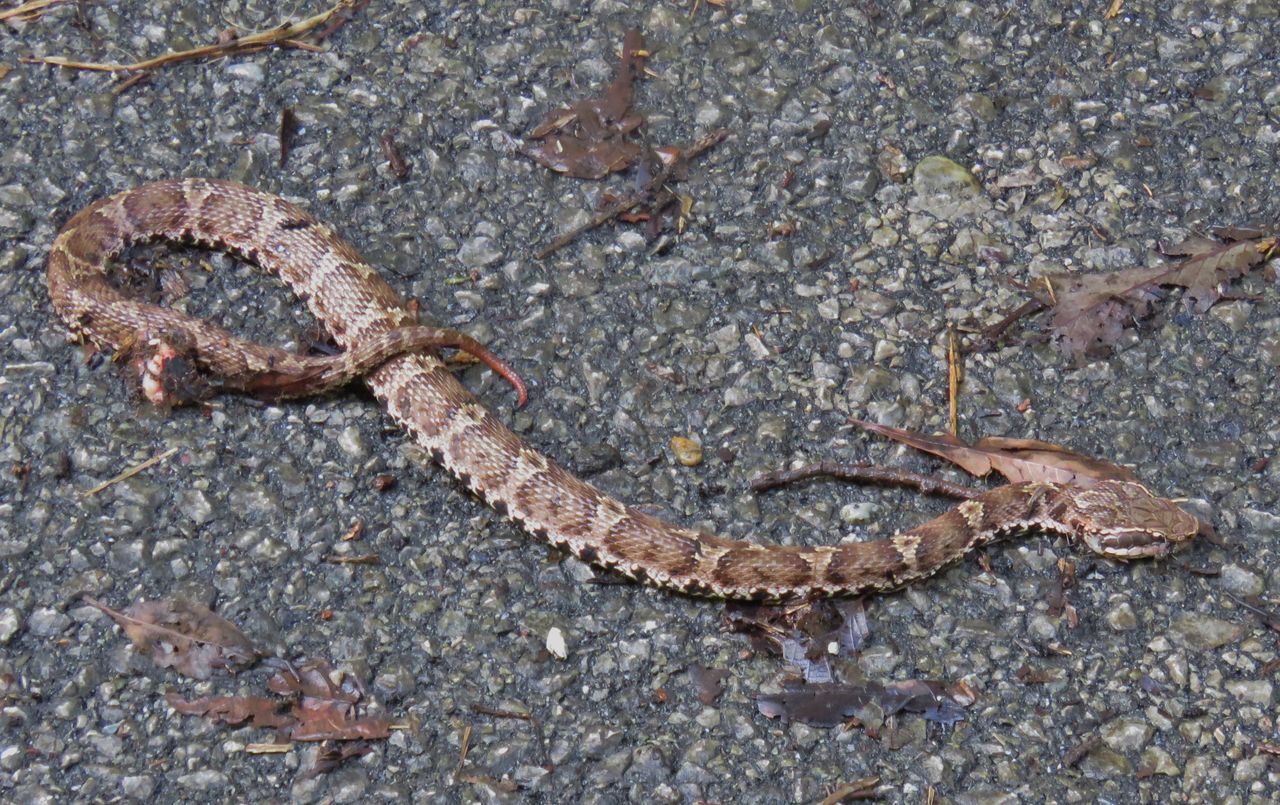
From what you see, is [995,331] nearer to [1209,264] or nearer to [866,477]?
[866,477]

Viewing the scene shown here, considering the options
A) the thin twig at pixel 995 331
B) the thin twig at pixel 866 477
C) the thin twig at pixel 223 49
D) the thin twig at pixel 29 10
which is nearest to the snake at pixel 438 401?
the thin twig at pixel 866 477

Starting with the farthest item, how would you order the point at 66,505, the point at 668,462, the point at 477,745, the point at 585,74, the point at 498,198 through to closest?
the point at 585,74, the point at 498,198, the point at 668,462, the point at 66,505, the point at 477,745

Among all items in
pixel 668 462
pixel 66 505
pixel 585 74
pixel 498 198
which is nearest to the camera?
pixel 66 505

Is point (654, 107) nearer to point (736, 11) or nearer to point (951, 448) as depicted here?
point (736, 11)

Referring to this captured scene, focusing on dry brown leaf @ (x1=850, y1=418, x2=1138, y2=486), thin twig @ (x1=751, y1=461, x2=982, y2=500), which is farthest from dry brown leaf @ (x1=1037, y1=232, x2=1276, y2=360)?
thin twig @ (x1=751, y1=461, x2=982, y2=500)

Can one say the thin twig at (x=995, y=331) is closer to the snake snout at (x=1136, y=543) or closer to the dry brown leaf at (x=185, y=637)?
the snake snout at (x=1136, y=543)

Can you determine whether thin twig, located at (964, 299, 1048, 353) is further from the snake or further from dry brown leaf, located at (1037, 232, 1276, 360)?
the snake

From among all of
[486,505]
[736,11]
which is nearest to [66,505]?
[486,505]
